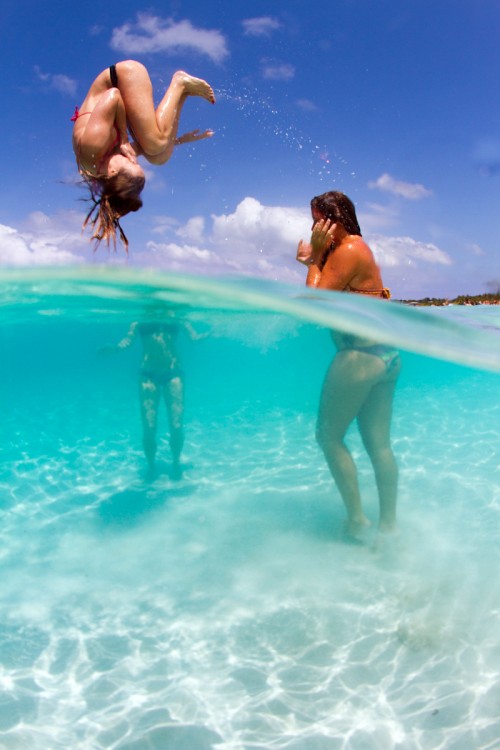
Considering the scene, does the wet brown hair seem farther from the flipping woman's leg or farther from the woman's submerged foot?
the woman's submerged foot

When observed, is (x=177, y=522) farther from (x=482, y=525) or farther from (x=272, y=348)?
(x=272, y=348)

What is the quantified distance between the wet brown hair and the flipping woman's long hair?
1748mm

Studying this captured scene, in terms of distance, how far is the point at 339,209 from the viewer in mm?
4715

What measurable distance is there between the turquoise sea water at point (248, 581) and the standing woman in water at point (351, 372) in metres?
0.95

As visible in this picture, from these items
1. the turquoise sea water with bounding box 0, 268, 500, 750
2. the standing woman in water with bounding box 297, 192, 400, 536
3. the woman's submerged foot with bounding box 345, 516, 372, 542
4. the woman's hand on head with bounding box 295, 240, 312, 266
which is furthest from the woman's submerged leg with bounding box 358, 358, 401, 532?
the woman's hand on head with bounding box 295, 240, 312, 266

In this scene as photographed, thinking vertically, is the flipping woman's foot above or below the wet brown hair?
above

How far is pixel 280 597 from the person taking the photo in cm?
524

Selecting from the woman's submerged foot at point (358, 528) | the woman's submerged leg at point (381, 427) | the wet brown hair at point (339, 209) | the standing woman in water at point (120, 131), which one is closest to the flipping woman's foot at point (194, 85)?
the standing woman in water at point (120, 131)

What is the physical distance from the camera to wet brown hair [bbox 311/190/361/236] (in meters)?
4.71

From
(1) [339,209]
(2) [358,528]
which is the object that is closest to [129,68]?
(1) [339,209]

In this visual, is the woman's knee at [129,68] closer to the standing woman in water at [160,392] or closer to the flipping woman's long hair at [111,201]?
the flipping woman's long hair at [111,201]

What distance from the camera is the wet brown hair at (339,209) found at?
15.5ft

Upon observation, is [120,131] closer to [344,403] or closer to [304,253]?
[304,253]

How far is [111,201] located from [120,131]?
2.09ft
